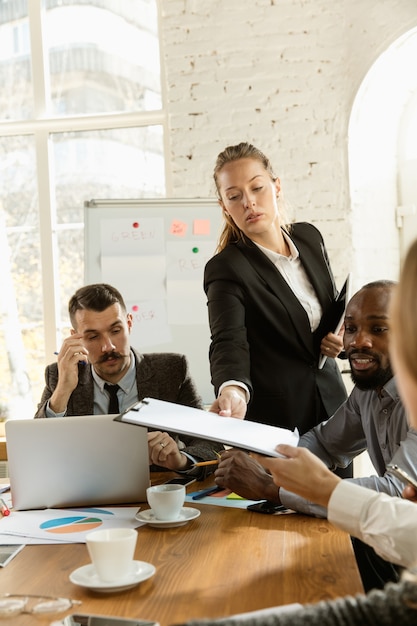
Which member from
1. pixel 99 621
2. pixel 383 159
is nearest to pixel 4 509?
pixel 99 621

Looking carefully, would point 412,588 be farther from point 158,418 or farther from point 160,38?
point 160,38

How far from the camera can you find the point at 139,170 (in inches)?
166

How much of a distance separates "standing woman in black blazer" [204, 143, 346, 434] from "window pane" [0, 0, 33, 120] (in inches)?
98.0

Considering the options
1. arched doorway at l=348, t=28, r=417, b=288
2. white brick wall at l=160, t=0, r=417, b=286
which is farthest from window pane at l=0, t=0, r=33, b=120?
arched doorway at l=348, t=28, r=417, b=288

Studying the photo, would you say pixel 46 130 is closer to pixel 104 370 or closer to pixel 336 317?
pixel 104 370

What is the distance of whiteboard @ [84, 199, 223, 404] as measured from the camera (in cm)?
366

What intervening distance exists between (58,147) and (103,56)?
582mm

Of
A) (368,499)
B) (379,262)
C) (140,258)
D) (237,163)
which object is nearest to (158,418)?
(368,499)

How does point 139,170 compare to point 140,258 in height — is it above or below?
above

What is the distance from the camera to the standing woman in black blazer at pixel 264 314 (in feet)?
7.17

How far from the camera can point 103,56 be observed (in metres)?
4.30

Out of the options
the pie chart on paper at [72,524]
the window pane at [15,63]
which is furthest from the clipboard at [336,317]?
the window pane at [15,63]

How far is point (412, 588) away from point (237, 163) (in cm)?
172

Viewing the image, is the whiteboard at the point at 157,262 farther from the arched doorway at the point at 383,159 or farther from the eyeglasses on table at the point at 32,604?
the eyeglasses on table at the point at 32,604
